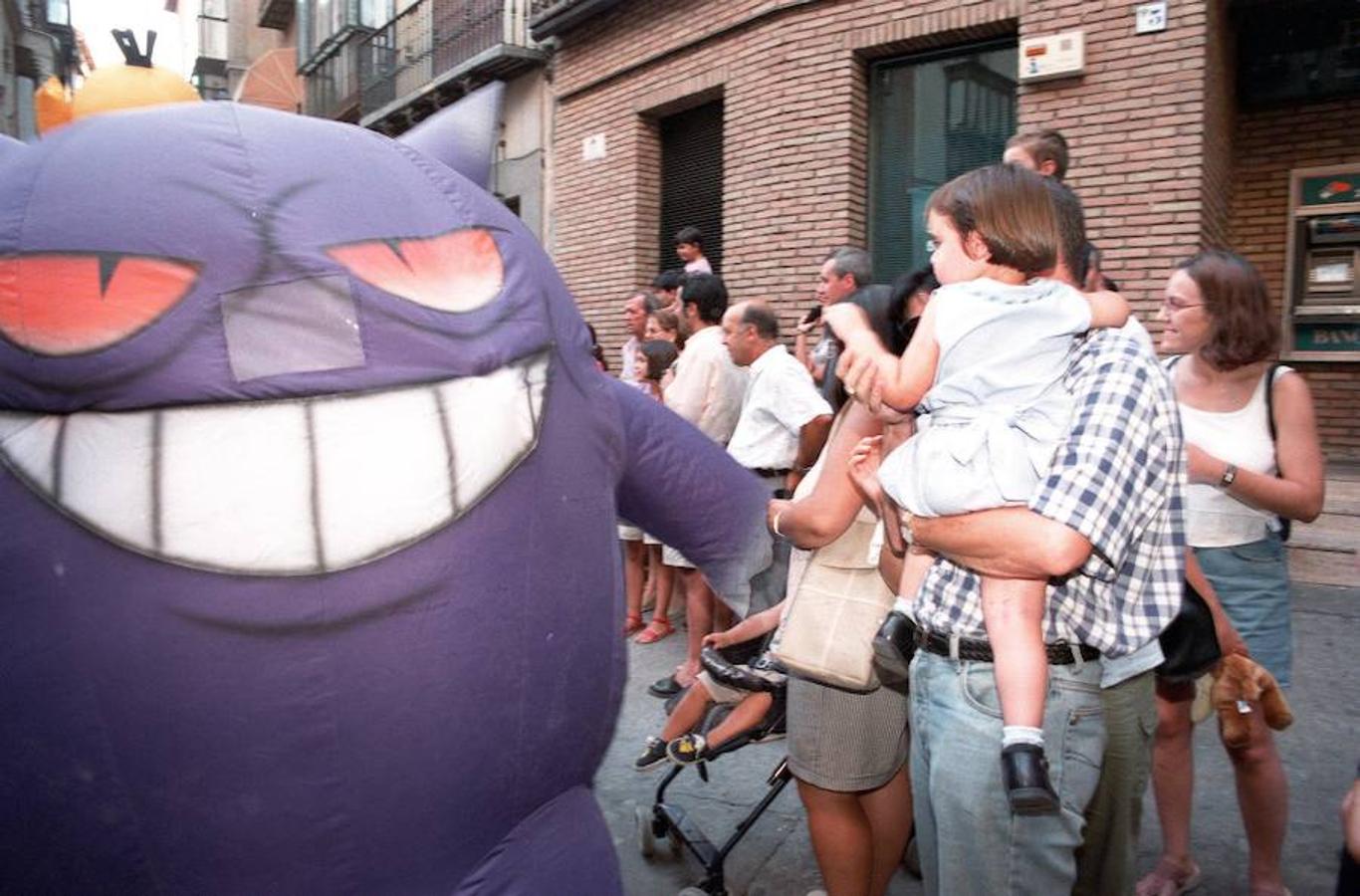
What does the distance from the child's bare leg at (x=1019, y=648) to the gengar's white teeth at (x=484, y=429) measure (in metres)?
0.83

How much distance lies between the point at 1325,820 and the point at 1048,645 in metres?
2.43

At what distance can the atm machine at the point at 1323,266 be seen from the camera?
739 cm

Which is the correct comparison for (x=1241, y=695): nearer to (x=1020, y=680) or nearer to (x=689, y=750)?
(x=1020, y=680)

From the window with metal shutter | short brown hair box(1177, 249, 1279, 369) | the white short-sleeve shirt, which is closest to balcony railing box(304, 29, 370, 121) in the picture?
the window with metal shutter

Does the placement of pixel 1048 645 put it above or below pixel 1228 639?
above

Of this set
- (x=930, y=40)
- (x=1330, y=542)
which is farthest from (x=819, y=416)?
(x=930, y=40)

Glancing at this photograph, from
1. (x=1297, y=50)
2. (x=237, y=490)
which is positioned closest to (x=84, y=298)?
(x=237, y=490)

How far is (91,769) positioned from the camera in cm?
163

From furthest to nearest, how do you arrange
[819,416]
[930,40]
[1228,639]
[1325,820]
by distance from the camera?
[930,40], [819,416], [1325,820], [1228,639]

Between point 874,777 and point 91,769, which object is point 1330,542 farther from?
point 91,769

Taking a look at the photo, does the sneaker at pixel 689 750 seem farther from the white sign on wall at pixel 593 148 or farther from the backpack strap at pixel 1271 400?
the white sign on wall at pixel 593 148

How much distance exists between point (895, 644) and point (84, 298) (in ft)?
4.88

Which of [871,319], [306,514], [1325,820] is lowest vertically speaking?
[1325,820]

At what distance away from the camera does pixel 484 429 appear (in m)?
1.76
